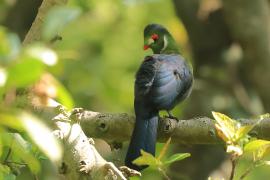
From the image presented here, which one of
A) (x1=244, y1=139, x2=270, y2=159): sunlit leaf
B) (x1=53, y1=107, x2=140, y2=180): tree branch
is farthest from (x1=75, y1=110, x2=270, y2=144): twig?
(x1=244, y1=139, x2=270, y2=159): sunlit leaf

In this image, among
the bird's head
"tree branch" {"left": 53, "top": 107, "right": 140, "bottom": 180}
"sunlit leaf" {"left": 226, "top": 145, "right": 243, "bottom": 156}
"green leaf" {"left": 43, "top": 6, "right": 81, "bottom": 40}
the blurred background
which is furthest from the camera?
the blurred background

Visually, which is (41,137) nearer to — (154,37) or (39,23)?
(39,23)

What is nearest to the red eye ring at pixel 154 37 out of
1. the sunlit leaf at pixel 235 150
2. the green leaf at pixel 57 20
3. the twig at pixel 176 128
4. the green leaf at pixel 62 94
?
the twig at pixel 176 128

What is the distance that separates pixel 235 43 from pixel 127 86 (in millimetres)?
2093

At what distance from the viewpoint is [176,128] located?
3438mm

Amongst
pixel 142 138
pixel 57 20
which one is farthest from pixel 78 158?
pixel 57 20

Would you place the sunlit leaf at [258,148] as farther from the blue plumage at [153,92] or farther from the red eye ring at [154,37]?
the red eye ring at [154,37]

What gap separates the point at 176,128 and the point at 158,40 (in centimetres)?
245

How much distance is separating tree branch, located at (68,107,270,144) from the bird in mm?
229

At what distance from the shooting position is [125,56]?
9680mm

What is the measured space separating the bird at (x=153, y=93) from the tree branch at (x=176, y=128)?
229 millimetres

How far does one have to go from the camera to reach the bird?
380 cm

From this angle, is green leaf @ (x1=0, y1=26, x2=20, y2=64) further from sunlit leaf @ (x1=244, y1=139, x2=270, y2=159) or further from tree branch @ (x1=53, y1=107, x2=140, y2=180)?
tree branch @ (x1=53, y1=107, x2=140, y2=180)

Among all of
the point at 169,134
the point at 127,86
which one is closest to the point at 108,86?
the point at 127,86
